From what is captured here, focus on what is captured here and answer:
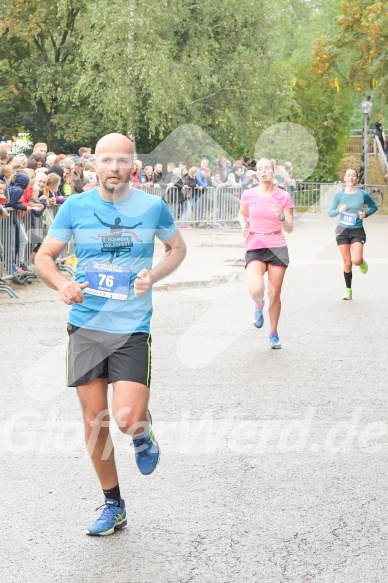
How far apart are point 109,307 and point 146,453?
687mm

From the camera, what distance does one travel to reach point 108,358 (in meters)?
5.41

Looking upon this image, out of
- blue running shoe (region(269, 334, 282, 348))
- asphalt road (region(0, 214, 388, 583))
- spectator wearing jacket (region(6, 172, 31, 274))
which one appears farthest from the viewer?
spectator wearing jacket (region(6, 172, 31, 274))

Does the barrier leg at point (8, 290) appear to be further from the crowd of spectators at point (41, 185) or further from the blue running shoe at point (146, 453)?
the blue running shoe at point (146, 453)

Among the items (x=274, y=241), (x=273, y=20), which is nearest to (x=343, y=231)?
(x=274, y=241)

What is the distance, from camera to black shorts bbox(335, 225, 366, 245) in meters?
15.3

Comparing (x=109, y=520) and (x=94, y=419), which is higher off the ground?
(x=94, y=419)

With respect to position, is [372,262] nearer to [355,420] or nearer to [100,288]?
[355,420]

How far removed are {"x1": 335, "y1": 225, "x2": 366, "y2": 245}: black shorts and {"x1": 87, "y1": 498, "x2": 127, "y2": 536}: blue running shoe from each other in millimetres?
10277

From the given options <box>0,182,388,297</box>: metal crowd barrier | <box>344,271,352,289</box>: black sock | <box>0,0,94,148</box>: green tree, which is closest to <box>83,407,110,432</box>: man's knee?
<box>0,182,388,297</box>: metal crowd barrier

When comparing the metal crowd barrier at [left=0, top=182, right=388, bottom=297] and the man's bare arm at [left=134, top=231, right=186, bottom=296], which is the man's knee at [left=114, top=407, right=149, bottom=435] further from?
the metal crowd barrier at [left=0, top=182, right=388, bottom=297]

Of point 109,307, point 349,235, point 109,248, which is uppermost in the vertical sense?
point 109,248

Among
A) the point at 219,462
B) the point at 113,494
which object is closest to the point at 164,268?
the point at 113,494

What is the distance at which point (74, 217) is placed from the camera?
5.39 meters

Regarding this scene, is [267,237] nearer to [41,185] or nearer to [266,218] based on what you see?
[266,218]
